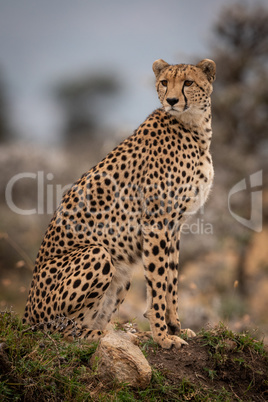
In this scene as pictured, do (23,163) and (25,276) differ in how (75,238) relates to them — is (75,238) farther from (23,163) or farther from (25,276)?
(23,163)

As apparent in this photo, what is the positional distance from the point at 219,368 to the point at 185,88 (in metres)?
2.12

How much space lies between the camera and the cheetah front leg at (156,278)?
381cm

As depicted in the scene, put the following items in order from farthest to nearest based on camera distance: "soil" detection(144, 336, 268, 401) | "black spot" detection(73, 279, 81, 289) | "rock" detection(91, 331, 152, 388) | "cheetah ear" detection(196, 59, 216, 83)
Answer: "cheetah ear" detection(196, 59, 216, 83) < "black spot" detection(73, 279, 81, 289) < "soil" detection(144, 336, 268, 401) < "rock" detection(91, 331, 152, 388)

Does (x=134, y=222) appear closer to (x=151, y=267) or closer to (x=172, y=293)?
(x=151, y=267)

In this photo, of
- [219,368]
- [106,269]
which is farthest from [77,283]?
[219,368]

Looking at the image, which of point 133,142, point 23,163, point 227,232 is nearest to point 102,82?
point 23,163

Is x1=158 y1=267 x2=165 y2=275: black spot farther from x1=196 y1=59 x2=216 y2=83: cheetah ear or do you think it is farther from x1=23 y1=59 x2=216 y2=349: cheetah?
x1=196 y1=59 x2=216 y2=83: cheetah ear

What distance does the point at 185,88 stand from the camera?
12.9 feet

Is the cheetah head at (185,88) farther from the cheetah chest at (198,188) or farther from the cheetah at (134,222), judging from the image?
the cheetah chest at (198,188)

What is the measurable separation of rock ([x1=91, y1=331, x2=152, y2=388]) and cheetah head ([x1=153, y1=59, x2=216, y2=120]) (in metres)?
1.82

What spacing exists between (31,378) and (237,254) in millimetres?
8871

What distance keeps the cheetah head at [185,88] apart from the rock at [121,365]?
1.82 meters

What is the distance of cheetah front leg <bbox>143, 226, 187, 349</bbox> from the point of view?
3807mm

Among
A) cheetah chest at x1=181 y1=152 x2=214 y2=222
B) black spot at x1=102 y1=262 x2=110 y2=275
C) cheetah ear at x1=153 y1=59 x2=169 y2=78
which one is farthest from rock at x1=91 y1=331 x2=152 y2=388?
cheetah ear at x1=153 y1=59 x2=169 y2=78
